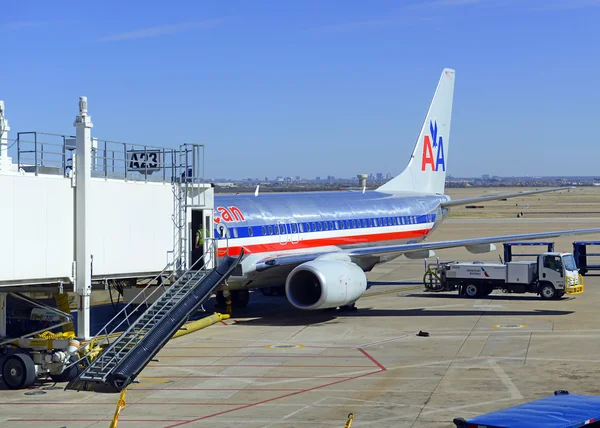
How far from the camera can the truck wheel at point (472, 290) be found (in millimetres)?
39875

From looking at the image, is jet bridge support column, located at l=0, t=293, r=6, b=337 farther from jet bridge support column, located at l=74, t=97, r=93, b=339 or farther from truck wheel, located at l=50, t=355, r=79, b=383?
jet bridge support column, located at l=74, t=97, r=93, b=339

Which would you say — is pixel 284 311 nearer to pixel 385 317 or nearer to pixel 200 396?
pixel 385 317

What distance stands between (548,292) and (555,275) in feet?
2.84

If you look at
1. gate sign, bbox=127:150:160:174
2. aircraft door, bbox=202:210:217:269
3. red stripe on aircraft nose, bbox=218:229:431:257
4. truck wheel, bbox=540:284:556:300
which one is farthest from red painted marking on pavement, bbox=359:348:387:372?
truck wheel, bbox=540:284:556:300

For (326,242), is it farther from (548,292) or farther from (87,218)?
(87,218)

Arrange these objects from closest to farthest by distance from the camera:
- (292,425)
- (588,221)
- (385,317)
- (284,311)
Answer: (292,425), (385,317), (284,311), (588,221)

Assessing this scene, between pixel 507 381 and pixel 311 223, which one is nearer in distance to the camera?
pixel 507 381

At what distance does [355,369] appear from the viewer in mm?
24281

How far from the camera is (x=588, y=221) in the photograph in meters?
94.7

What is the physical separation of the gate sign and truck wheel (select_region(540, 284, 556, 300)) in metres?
19.1

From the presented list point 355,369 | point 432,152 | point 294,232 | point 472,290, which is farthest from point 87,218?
point 432,152

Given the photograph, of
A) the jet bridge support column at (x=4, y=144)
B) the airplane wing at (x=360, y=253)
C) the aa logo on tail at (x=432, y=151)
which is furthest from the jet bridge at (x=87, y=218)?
the aa logo on tail at (x=432, y=151)

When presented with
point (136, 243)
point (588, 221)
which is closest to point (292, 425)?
point (136, 243)

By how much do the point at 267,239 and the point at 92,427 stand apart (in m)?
16.9
